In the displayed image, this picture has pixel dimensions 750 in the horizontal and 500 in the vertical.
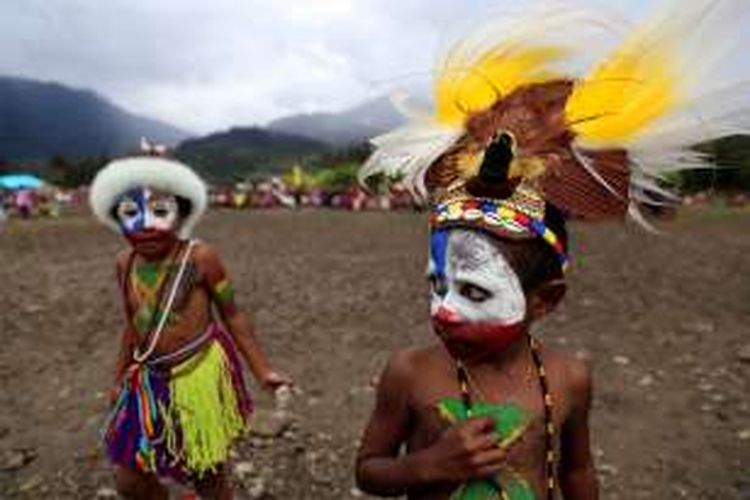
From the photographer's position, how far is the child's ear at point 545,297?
8.08ft

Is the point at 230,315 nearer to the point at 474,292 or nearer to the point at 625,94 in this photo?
the point at 474,292

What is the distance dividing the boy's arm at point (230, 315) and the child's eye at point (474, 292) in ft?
6.84

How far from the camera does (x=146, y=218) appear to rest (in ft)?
14.0

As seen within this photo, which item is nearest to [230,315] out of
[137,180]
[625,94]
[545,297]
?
[137,180]

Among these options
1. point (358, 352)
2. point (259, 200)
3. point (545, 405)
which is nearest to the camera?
point (545, 405)

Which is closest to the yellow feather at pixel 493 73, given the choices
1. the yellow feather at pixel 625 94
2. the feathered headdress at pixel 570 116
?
the feathered headdress at pixel 570 116

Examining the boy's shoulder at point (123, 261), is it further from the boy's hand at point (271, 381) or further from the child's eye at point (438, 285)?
the child's eye at point (438, 285)

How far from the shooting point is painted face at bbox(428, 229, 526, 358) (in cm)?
236

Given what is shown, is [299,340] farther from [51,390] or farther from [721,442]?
[721,442]

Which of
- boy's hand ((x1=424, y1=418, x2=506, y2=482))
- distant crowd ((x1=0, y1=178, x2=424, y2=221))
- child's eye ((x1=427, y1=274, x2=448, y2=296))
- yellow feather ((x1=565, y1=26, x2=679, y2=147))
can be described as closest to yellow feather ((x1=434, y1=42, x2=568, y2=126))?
yellow feather ((x1=565, y1=26, x2=679, y2=147))

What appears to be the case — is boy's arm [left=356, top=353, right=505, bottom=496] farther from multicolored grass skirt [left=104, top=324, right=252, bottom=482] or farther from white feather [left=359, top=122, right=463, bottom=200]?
multicolored grass skirt [left=104, top=324, right=252, bottom=482]

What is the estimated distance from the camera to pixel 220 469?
174 inches

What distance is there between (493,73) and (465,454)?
939mm

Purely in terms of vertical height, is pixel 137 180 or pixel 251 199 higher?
pixel 251 199
